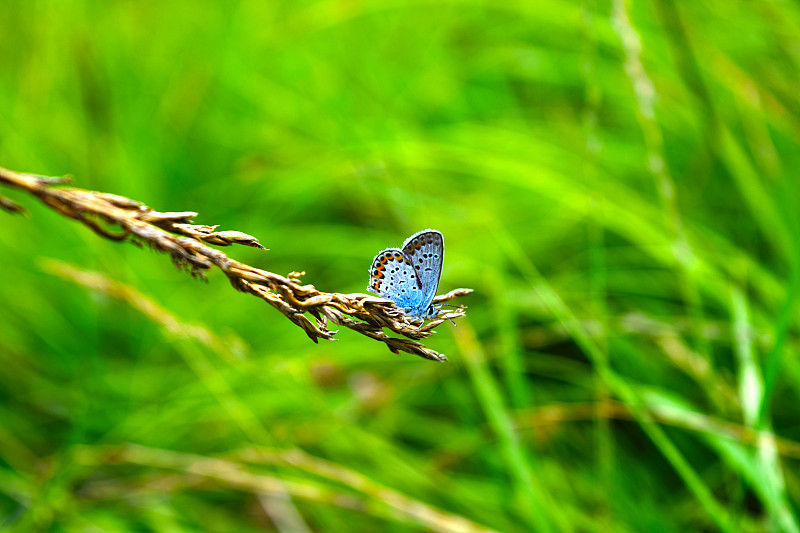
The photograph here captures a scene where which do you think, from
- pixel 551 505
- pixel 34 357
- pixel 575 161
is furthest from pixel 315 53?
pixel 551 505

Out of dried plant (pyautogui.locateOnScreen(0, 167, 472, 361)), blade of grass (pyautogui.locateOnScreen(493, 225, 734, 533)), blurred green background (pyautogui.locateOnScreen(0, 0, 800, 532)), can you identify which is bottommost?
dried plant (pyautogui.locateOnScreen(0, 167, 472, 361))

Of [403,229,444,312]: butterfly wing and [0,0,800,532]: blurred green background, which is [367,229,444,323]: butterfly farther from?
[0,0,800,532]: blurred green background

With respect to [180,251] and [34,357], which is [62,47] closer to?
[34,357]

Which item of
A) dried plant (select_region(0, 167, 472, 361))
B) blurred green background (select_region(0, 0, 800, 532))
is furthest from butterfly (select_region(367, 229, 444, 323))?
blurred green background (select_region(0, 0, 800, 532))

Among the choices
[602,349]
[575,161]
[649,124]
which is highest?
[575,161]

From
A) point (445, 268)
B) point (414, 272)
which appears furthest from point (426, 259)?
point (445, 268)

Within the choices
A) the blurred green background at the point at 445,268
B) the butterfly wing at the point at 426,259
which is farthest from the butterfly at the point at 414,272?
the blurred green background at the point at 445,268
